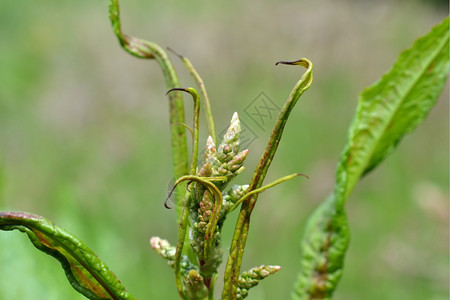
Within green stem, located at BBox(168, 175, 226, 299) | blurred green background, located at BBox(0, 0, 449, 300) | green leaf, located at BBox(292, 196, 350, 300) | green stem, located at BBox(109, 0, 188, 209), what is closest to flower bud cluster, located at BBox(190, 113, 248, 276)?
green stem, located at BBox(168, 175, 226, 299)

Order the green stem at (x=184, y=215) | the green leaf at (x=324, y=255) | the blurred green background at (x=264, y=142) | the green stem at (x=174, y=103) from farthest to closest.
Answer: the blurred green background at (x=264, y=142), the green leaf at (x=324, y=255), the green stem at (x=174, y=103), the green stem at (x=184, y=215)

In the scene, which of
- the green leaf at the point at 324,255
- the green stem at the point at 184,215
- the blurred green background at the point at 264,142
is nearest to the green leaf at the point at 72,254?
the green stem at the point at 184,215

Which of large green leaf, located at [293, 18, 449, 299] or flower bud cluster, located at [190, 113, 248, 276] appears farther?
large green leaf, located at [293, 18, 449, 299]

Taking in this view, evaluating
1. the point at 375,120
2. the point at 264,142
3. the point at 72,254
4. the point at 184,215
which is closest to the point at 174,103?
the point at 184,215

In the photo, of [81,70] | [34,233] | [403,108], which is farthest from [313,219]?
[81,70]

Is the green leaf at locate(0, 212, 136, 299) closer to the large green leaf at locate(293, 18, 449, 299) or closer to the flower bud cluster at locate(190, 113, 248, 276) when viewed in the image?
the flower bud cluster at locate(190, 113, 248, 276)

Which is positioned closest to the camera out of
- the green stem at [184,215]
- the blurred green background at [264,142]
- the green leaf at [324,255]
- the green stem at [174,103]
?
the green stem at [184,215]

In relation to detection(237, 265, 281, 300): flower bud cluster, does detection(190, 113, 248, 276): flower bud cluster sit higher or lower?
higher

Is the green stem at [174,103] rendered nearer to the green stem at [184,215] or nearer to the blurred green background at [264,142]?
the green stem at [184,215]
